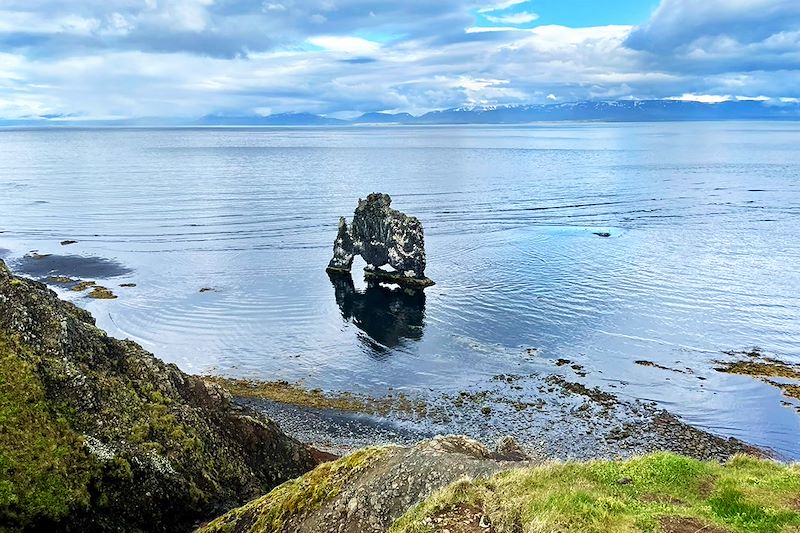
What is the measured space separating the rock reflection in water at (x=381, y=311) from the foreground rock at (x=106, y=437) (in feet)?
106

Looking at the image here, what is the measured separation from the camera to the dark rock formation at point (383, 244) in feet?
251

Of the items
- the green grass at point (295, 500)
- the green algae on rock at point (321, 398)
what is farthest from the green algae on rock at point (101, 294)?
the green grass at point (295, 500)

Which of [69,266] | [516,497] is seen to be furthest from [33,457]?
[69,266]

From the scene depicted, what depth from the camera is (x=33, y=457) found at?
17.6 m

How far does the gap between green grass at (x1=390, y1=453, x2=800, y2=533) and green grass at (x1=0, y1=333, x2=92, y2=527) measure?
9.82 meters

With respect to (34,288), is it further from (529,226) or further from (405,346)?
(529,226)

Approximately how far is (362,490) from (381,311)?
52.2 metres

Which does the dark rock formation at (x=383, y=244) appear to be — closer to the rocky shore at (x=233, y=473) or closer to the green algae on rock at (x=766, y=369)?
the green algae on rock at (x=766, y=369)

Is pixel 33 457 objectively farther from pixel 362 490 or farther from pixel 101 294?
pixel 101 294

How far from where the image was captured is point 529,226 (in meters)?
112

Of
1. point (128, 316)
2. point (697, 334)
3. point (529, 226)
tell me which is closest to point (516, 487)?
point (697, 334)

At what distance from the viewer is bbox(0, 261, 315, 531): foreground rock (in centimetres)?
1745

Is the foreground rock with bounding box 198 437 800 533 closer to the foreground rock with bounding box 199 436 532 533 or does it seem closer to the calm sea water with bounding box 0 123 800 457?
the foreground rock with bounding box 199 436 532 533

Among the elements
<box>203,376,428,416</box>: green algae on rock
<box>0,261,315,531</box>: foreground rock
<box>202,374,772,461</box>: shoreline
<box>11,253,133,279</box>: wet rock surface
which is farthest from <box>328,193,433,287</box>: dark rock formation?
<box>0,261,315,531</box>: foreground rock
